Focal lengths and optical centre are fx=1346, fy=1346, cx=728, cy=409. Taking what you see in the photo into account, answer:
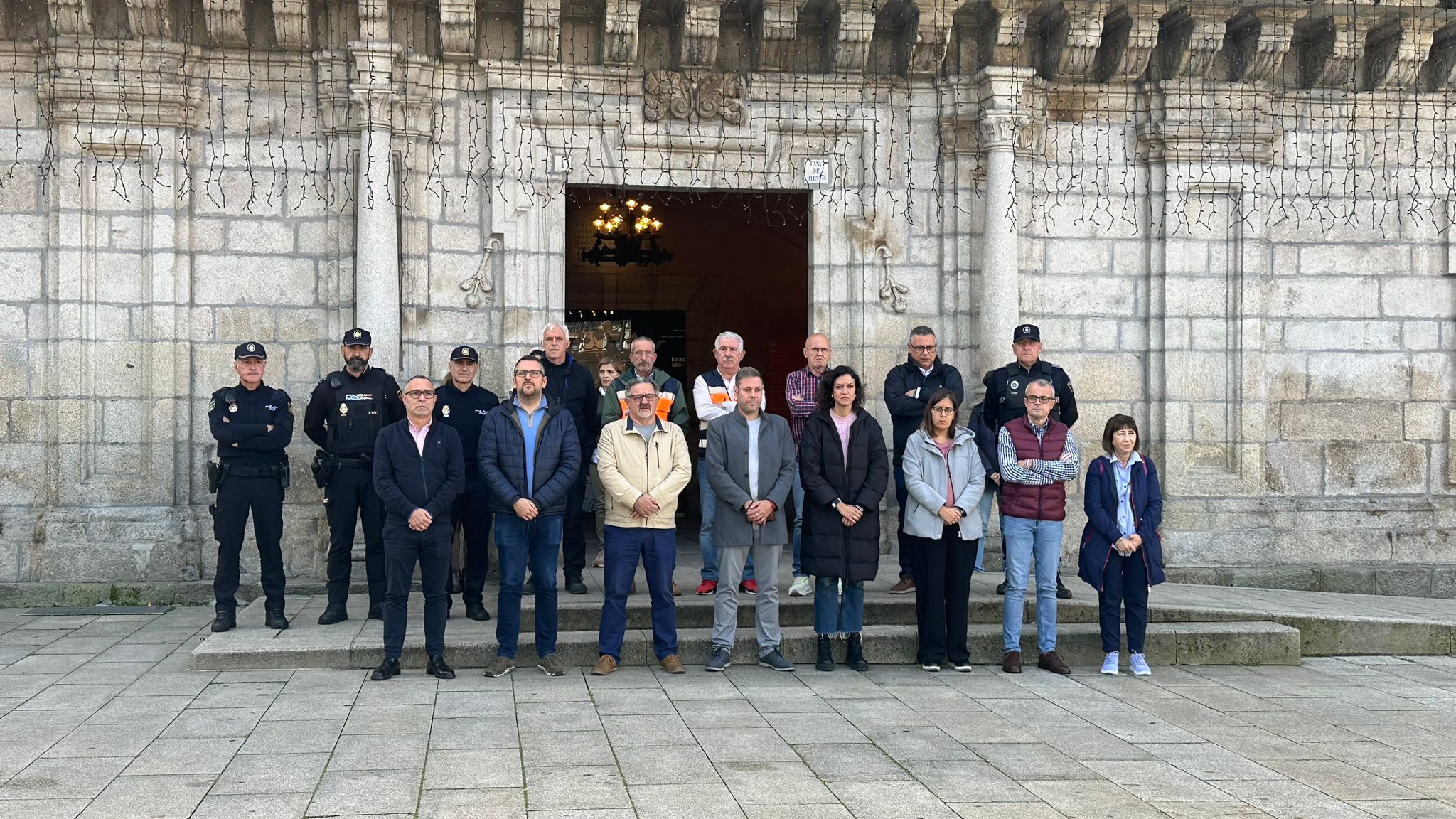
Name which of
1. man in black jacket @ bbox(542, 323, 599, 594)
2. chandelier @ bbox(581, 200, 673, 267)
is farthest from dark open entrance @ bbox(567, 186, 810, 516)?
man in black jacket @ bbox(542, 323, 599, 594)

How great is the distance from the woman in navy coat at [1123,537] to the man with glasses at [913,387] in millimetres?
1207

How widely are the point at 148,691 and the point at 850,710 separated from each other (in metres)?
3.61

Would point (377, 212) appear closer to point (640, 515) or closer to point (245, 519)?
point (245, 519)

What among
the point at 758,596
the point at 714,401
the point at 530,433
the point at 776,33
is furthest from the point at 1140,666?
the point at 776,33

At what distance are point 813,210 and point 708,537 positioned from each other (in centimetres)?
311

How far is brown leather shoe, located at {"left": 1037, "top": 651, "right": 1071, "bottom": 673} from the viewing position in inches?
312

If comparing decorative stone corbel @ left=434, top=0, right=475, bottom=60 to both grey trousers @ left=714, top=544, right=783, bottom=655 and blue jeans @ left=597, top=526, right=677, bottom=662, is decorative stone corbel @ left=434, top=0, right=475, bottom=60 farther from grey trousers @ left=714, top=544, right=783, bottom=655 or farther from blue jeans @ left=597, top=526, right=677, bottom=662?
grey trousers @ left=714, top=544, right=783, bottom=655

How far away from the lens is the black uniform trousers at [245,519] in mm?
8305

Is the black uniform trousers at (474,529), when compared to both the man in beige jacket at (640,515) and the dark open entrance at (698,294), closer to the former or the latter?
the man in beige jacket at (640,515)

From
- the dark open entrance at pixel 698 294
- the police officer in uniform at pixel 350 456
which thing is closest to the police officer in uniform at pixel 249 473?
the police officer in uniform at pixel 350 456

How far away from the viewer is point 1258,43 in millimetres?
10469

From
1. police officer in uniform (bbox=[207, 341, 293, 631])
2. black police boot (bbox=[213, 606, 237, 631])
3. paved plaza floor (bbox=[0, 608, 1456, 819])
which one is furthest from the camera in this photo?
police officer in uniform (bbox=[207, 341, 293, 631])

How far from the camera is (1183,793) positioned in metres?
5.33

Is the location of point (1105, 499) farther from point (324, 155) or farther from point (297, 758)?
point (324, 155)
